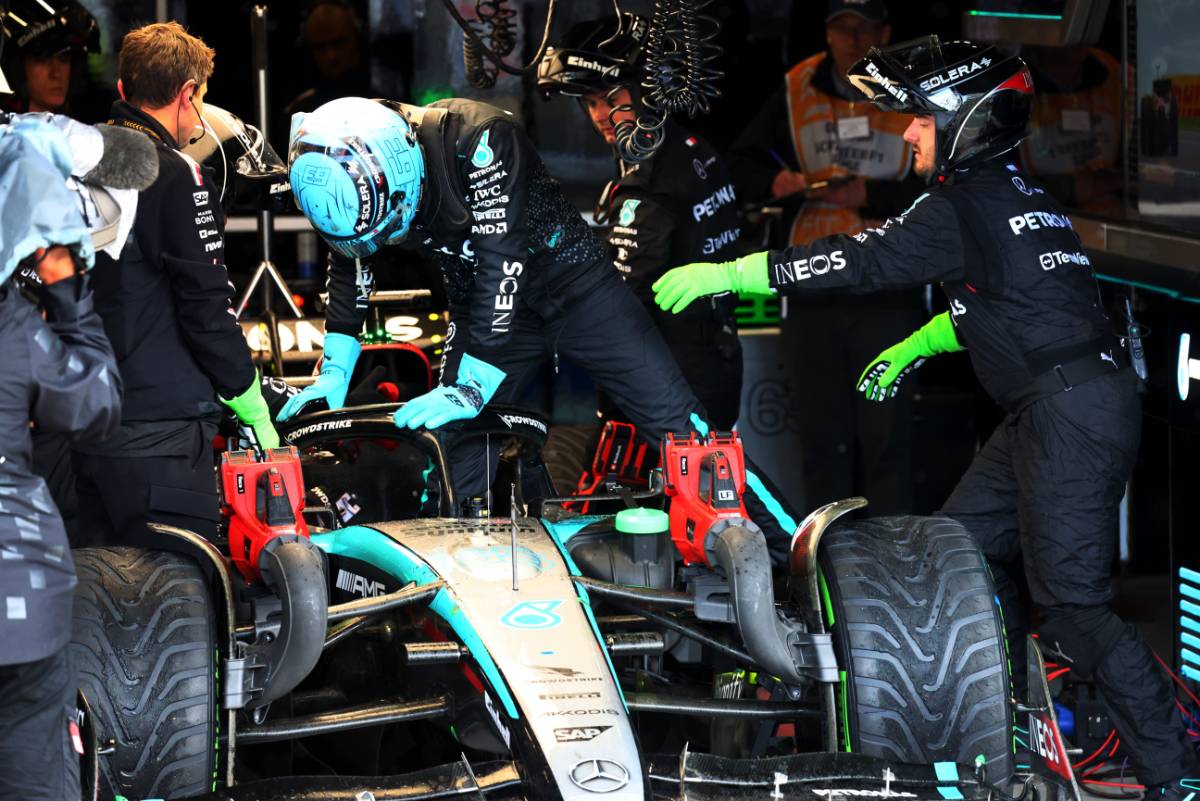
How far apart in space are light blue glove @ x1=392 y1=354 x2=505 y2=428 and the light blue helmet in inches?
18.0

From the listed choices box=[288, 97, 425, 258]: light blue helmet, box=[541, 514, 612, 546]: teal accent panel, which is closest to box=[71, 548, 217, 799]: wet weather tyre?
box=[541, 514, 612, 546]: teal accent panel

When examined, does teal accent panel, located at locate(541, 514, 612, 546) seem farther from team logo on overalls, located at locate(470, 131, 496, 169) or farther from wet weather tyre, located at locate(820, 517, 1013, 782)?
team logo on overalls, located at locate(470, 131, 496, 169)

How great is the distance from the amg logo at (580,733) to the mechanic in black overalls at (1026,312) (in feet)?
5.27

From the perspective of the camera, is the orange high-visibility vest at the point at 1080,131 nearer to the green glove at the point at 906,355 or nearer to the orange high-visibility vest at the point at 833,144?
the orange high-visibility vest at the point at 833,144

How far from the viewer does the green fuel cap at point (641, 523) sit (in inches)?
175

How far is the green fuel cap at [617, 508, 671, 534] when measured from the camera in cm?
445

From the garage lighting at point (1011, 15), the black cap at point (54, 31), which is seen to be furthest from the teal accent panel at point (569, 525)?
the black cap at point (54, 31)

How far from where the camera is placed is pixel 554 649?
385 centimetres

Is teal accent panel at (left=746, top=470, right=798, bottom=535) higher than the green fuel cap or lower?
lower

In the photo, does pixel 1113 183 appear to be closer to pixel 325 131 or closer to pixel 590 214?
pixel 590 214

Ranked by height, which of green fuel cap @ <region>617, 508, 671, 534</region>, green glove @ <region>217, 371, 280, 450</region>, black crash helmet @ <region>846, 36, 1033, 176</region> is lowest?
green fuel cap @ <region>617, 508, 671, 534</region>

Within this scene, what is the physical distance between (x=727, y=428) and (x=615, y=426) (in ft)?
2.53

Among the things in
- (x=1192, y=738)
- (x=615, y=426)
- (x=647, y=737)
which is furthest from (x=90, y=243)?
(x=1192, y=738)

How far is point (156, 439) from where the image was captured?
15.6ft
